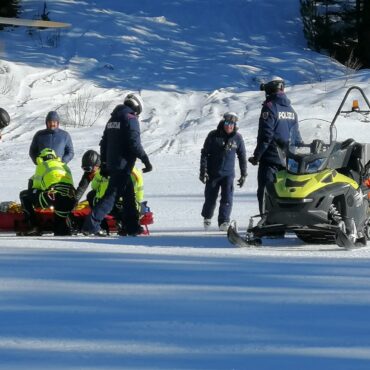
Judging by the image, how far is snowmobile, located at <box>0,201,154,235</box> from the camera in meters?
13.0

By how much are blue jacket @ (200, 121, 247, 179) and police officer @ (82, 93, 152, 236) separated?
1751 mm

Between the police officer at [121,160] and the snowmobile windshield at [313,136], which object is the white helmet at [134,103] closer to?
the police officer at [121,160]

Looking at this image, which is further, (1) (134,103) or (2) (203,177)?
(2) (203,177)

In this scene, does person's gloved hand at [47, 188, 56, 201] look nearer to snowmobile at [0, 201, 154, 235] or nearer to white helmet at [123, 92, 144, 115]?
snowmobile at [0, 201, 154, 235]

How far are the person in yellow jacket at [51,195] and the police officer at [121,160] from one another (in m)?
0.40

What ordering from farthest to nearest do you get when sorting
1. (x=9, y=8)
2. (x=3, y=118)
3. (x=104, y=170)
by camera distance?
(x=9, y=8) < (x=3, y=118) < (x=104, y=170)

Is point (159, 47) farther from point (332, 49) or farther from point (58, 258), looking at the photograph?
→ point (58, 258)

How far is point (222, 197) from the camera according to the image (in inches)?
561

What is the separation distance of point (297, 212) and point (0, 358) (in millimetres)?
5884

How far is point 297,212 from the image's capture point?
36.6 ft

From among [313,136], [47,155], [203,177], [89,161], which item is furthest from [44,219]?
[313,136]

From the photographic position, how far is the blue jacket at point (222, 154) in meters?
14.2

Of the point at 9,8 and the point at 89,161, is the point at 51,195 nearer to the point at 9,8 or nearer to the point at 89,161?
the point at 89,161

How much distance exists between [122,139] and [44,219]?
139cm
